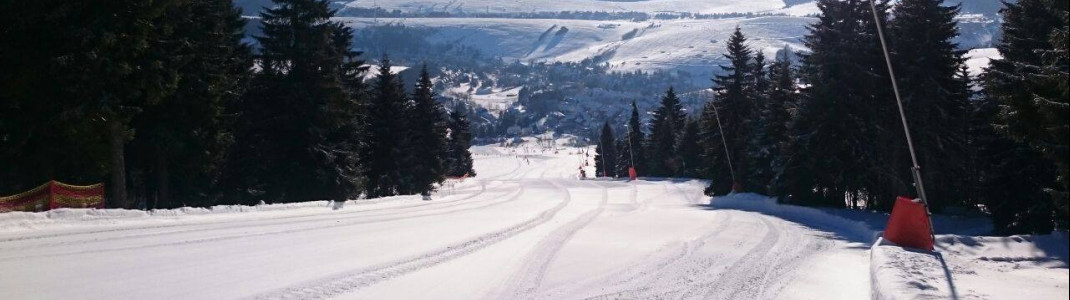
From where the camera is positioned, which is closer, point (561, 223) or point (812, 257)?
point (812, 257)

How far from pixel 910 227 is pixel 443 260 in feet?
24.5

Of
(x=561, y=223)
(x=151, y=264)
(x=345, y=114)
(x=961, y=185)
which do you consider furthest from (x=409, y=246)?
(x=961, y=185)

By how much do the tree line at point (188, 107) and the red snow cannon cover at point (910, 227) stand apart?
1883cm

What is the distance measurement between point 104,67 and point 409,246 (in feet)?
38.3

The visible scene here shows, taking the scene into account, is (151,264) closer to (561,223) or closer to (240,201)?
(561,223)

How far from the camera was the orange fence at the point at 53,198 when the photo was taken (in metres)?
17.0

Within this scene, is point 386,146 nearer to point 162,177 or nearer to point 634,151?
point 162,177

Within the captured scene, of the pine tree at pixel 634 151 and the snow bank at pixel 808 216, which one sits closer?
the snow bank at pixel 808 216

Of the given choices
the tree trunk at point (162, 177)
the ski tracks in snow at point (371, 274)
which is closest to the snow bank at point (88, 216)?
the ski tracks in snow at point (371, 274)

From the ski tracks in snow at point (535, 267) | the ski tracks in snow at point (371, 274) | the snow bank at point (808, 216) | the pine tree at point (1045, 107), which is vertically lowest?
the snow bank at point (808, 216)

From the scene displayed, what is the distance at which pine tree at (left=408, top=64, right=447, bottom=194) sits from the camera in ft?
161

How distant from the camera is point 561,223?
19719mm

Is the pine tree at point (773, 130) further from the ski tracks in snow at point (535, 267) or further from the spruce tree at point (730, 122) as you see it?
the ski tracks in snow at point (535, 267)

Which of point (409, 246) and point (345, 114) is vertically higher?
point (345, 114)
